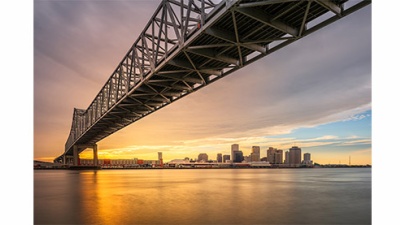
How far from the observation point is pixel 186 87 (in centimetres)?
2762

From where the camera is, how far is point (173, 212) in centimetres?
1471

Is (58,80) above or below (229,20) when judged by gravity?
below

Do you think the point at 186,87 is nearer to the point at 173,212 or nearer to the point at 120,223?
the point at 173,212

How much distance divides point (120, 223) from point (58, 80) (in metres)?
12.0
